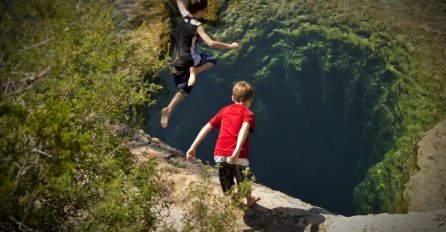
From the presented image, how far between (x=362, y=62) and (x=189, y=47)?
5656 millimetres

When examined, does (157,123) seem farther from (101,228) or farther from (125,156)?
(101,228)

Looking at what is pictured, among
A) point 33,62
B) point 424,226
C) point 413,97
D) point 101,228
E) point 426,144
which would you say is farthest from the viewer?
point 413,97

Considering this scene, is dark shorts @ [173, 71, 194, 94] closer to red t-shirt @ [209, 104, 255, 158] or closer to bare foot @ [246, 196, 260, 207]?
red t-shirt @ [209, 104, 255, 158]

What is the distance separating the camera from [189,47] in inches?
192

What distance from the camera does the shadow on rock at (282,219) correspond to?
454cm

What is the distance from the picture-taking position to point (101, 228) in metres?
2.85

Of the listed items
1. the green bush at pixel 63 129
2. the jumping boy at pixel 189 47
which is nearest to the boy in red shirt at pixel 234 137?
the jumping boy at pixel 189 47

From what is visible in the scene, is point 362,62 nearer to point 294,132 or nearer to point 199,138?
point 294,132

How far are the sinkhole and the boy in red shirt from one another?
163 inches

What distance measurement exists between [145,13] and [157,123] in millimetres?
2115

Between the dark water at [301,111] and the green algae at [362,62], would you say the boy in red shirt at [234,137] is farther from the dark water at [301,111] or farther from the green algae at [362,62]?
the green algae at [362,62]

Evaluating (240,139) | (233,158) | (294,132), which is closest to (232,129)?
(240,139)

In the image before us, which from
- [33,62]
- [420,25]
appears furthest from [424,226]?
[420,25]

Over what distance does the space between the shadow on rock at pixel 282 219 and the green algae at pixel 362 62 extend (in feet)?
13.1
